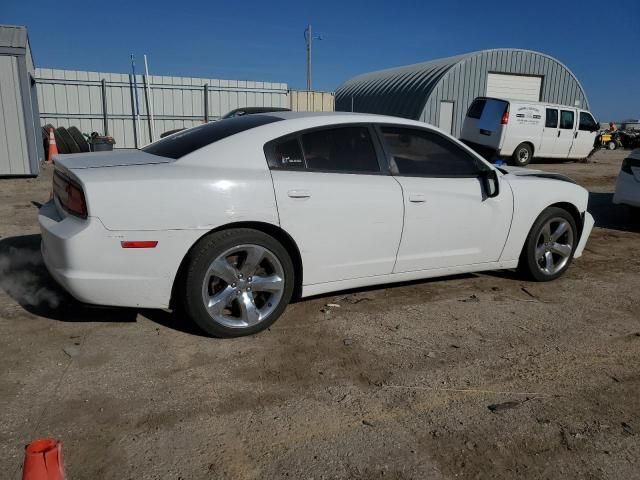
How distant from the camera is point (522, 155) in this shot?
16734 millimetres

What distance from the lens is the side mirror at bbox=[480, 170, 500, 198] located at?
4363 millimetres

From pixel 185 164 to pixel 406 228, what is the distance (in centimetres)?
166

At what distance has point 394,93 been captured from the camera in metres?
27.8

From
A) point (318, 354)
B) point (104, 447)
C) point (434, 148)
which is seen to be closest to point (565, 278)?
point (434, 148)

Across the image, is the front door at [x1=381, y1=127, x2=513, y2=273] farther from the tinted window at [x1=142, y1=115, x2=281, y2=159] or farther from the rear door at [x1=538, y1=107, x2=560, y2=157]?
the rear door at [x1=538, y1=107, x2=560, y2=157]

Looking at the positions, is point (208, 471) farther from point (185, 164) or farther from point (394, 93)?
point (394, 93)

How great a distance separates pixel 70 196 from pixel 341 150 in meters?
1.83

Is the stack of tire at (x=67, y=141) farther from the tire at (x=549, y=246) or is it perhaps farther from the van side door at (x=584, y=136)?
the van side door at (x=584, y=136)

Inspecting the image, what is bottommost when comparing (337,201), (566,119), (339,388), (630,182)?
(339,388)

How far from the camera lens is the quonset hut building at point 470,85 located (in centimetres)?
2472

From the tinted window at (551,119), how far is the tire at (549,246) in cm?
1348

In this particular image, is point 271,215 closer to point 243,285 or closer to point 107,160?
point 243,285

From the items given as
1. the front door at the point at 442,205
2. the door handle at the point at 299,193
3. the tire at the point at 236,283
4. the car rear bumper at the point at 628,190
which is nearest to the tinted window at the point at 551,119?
the car rear bumper at the point at 628,190

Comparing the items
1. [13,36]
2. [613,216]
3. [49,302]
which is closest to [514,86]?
[613,216]
